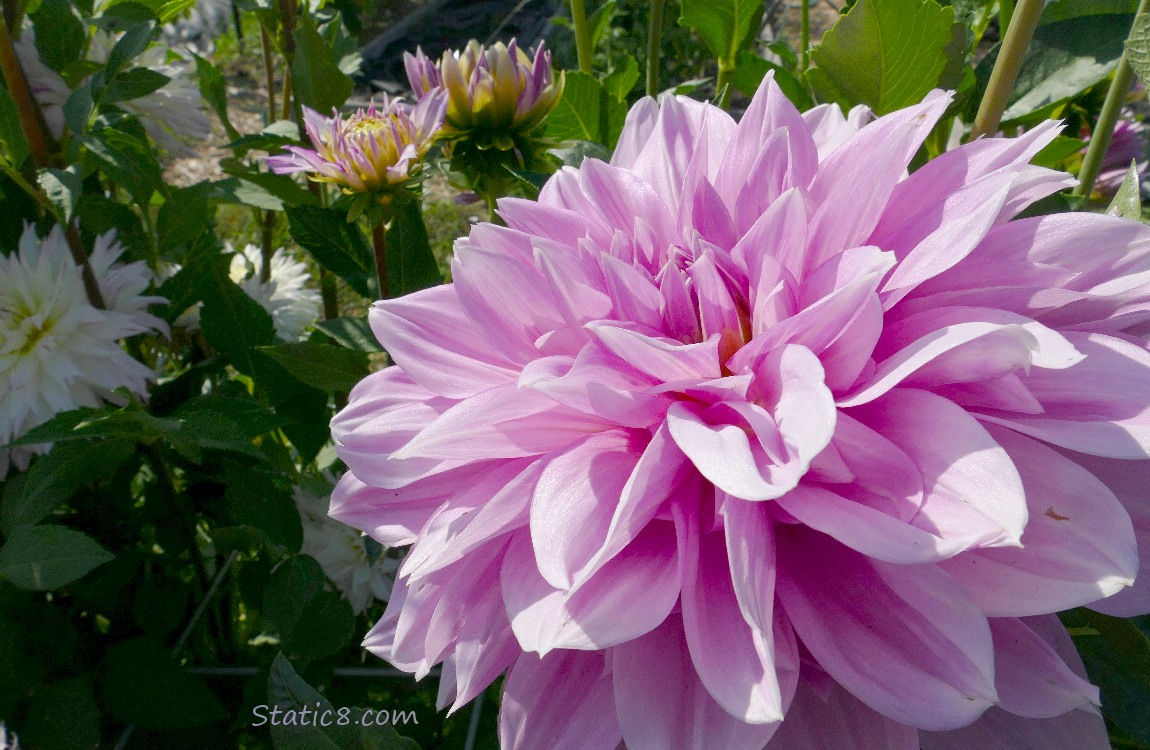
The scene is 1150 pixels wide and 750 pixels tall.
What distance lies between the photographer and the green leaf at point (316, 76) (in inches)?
31.6

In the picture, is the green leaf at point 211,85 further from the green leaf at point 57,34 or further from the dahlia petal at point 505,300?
the dahlia petal at point 505,300

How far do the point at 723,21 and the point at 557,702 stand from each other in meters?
0.63

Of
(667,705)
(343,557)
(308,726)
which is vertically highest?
(667,705)

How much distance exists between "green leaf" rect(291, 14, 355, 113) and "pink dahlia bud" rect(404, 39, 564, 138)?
0.14 metres

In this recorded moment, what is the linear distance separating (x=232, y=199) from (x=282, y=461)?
310 millimetres

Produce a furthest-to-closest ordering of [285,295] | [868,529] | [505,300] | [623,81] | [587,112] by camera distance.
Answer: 1. [285,295]
2. [623,81]
3. [587,112]
4. [505,300]
5. [868,529]

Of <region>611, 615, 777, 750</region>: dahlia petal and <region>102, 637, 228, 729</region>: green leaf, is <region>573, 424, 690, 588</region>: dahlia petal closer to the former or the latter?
<region>611, 615, 777, 750</region>: dahlia petal

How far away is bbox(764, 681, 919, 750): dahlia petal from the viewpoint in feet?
1.06

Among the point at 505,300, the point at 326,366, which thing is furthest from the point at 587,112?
the point at 505,300

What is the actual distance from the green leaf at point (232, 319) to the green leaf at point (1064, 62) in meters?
0.69

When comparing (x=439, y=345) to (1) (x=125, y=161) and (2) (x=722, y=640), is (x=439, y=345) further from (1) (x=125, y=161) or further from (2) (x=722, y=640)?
(1) (x=125, y=161)

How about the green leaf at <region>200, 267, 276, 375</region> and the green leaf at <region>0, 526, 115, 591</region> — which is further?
the green leaf at <region>200, 267, 276, 375</region>

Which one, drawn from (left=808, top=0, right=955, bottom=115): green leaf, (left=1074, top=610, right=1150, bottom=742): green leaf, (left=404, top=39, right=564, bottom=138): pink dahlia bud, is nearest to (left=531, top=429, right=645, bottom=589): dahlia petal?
(left=1074, top=610, right=1150, bottom=742): green leaf

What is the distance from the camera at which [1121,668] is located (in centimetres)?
42
